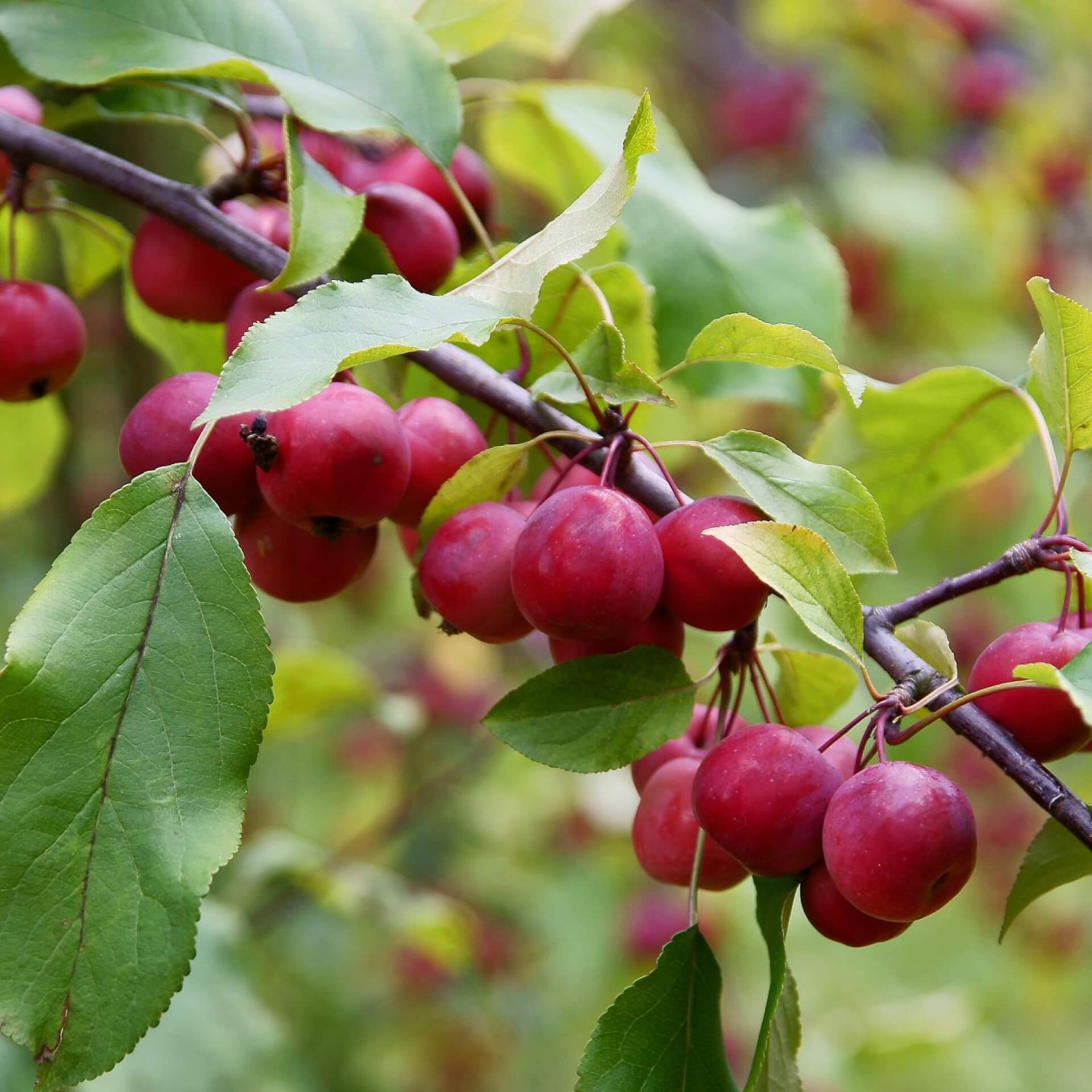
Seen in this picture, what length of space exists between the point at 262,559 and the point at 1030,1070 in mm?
4390

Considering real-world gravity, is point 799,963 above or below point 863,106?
below

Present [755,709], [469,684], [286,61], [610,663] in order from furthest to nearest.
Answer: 1. [469,684]
2. [755,709]
3. [286,61]
4. [610,663]

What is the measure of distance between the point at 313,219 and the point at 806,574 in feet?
1.29

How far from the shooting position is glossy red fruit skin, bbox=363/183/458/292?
34.5 inches

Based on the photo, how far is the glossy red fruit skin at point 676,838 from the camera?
0.78 m

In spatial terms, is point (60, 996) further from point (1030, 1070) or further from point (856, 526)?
point (1030, 1070)

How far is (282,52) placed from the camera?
0.85m

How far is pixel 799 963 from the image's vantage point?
3.35 meters

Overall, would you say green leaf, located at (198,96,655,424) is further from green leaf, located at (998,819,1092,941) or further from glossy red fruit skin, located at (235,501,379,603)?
green leaf, located at (998,819,1092,941)

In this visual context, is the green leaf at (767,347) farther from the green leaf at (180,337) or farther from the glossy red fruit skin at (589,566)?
the green leaf at (180,337)

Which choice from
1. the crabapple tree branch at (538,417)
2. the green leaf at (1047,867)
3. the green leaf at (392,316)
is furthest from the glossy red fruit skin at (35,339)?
the green leaf at (1047,867)

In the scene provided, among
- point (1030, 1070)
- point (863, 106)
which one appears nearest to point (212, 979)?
point (863, 106)

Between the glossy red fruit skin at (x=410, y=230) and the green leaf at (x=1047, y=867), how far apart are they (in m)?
0.57

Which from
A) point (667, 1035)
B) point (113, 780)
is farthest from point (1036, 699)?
point (113, 780)
